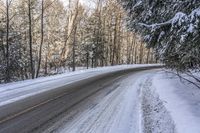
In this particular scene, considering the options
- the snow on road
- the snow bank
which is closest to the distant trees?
the snow bank

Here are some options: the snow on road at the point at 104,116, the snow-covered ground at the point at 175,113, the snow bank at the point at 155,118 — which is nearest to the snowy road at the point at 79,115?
the snow on road at the point at 104,116

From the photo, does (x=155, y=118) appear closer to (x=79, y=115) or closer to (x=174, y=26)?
(x=79, y=115)

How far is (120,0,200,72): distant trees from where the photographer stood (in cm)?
855

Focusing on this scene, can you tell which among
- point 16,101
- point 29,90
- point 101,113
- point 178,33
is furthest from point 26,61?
point 178,33

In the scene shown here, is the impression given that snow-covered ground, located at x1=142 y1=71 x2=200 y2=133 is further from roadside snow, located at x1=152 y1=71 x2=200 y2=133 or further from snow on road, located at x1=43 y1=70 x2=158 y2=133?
snow on road, located at x1=43 y1=70 x2=158 y2=133

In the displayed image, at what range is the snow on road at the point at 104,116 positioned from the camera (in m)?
9.23

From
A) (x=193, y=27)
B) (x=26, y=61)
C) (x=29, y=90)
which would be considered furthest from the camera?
(x=26, y=61)

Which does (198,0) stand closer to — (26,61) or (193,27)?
(193,27)

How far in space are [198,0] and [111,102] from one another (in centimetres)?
619

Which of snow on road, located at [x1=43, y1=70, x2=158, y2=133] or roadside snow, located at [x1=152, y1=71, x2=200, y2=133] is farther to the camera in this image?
snow on road, located at [x1=43, y1=70, x2=158, y2=133]

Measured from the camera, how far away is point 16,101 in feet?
44.5

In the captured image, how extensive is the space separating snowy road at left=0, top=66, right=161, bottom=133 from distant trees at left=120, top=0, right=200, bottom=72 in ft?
7.92

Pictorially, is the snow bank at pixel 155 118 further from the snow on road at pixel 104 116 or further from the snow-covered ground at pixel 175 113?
the snow on road at pixel 104 116

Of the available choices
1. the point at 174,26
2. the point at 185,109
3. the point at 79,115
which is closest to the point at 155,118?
the point at 185,109
